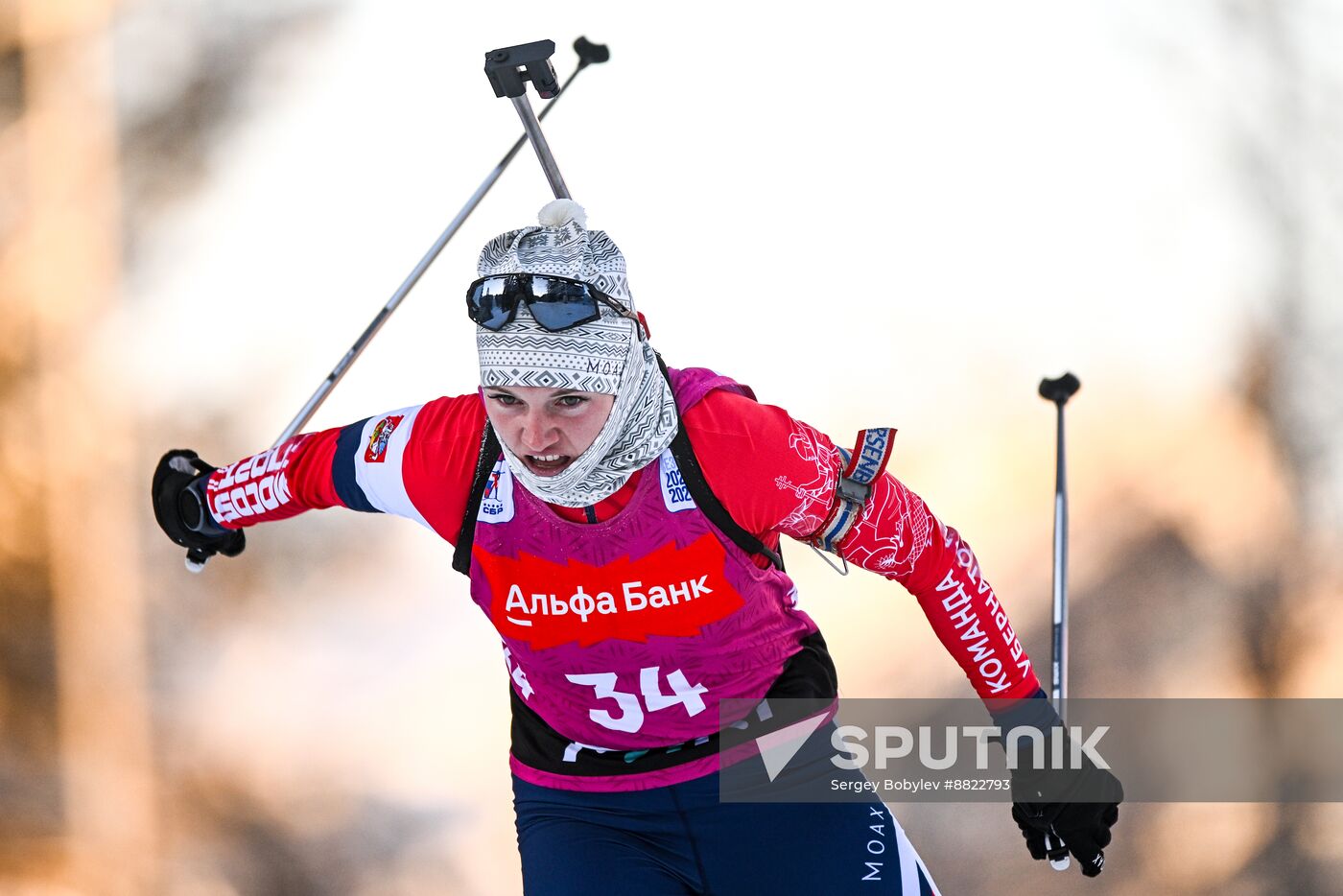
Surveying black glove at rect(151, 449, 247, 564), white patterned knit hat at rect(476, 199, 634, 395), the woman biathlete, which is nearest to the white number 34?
the woman biathlete

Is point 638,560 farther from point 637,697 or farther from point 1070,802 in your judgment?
point 1070,802

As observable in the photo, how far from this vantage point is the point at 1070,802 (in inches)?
69.4

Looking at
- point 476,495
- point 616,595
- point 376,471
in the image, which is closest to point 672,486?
point 616,595

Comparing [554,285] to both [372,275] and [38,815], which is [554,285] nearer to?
[372,275]

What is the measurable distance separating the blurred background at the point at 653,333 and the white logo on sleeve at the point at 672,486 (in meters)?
1.36

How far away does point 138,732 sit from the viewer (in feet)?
10.1

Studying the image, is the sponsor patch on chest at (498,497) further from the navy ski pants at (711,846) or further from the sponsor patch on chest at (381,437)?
the navy ski pants at (711,846)

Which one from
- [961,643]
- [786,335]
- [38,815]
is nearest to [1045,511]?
[786,335]

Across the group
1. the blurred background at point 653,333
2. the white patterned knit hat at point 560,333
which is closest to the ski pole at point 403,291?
the white patterned knit hat at point 560,333

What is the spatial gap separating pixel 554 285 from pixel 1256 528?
2.14 metres

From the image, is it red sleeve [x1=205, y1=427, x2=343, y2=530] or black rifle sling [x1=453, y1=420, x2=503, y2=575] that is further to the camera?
red sleeve [x1=205, y1=427, x2=343, y2=530]

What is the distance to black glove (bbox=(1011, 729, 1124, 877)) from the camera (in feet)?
5.78

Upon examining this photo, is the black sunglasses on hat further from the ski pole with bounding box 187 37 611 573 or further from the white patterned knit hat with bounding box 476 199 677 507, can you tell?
the ski pole with bounding box 187 37 611 573

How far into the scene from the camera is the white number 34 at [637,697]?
166 cm
